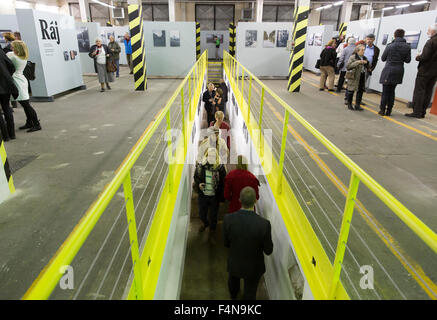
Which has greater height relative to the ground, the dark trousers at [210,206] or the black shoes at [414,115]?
the black shoes at [414,115]

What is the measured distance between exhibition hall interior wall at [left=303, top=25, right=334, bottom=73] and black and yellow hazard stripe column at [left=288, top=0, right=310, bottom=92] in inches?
211

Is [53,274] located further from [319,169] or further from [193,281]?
[319,169]

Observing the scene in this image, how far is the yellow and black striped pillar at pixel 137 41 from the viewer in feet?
33.7

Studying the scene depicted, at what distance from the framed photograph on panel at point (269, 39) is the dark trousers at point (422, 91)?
7990 mm

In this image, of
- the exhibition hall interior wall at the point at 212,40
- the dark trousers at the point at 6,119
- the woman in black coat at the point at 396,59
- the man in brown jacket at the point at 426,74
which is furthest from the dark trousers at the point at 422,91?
the exhibition hall interior wall at the point at 212,40

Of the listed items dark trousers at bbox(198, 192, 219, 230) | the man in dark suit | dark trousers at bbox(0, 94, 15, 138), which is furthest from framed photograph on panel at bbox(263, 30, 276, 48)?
the man in dark suit

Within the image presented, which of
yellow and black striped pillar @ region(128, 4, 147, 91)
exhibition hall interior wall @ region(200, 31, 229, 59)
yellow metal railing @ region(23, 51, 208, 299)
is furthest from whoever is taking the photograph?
exhibition hall interior wall @ region(200, 31, 229, 59)

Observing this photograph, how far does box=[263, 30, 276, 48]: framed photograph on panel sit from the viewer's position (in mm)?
13961

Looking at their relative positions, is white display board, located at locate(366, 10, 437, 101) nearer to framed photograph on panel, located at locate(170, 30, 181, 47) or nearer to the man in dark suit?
the man in dark suit

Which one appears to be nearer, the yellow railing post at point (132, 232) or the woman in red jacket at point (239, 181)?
the yellow railing post at point (132, 232)

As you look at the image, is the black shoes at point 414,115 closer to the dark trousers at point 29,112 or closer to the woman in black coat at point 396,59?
the woman in black coat at point 396,59

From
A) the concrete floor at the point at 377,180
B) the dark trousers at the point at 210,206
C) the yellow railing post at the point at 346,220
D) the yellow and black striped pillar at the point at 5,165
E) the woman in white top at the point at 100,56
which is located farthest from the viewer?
the woman in white top at the point at 100,56

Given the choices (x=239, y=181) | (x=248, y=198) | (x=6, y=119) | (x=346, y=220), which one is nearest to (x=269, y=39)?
(x=6, y=119)
